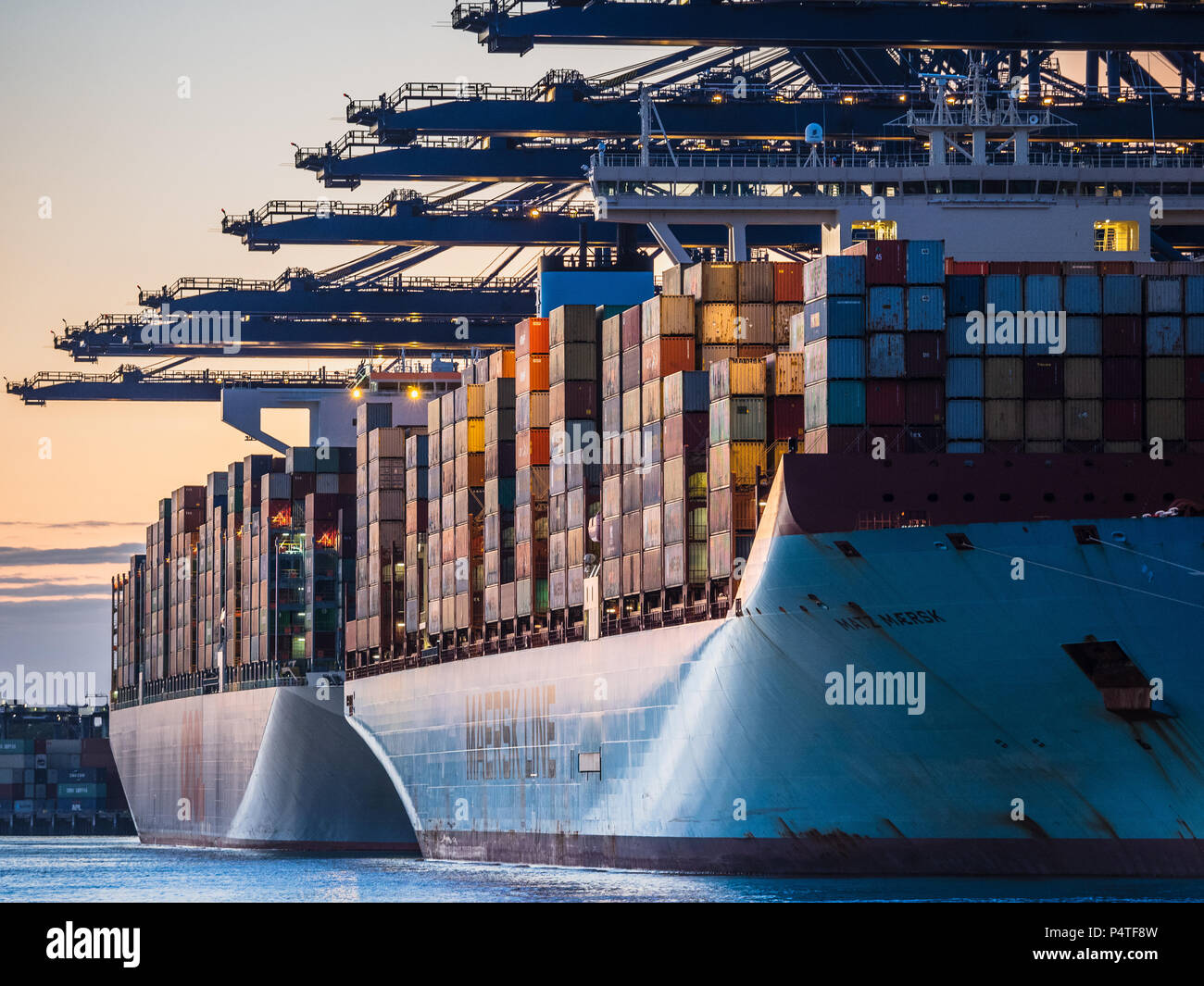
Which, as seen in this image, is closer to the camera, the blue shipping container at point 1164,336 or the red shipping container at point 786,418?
the blue shipping container at point 1164,336

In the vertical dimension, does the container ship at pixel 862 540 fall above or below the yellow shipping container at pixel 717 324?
below

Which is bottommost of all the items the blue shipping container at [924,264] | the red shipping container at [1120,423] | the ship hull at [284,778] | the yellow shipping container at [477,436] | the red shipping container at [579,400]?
the ship hull at [284,778]

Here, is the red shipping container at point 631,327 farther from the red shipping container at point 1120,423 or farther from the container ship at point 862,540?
the red shipping container at point 1120,423

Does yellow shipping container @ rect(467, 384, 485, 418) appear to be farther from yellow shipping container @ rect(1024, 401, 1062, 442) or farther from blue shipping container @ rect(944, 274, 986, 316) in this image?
yellow shipping container @ rect(1024, 401, 1062, 442)

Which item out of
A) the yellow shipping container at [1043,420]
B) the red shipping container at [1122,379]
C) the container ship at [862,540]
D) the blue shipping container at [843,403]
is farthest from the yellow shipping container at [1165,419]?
the blue shipping container at [843,403]

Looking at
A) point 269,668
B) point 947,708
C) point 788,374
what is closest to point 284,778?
point 269,668

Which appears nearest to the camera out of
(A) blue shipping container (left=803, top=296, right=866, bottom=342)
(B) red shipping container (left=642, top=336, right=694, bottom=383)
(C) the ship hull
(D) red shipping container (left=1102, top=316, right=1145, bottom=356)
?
(A) blue shipping container (left=803, top=296, right=866, bottom=342)

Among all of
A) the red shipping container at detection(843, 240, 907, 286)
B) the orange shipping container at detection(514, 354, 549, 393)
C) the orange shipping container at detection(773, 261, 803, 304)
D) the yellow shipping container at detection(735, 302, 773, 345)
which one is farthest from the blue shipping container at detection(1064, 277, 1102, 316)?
the orange shipping container at detection(514, 354, 549, 393)

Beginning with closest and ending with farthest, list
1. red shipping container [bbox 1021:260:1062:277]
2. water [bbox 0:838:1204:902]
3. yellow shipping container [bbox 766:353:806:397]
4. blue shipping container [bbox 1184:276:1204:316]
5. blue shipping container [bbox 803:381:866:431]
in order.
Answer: water [bbox 0:838:1204:902]
blue shipping container [bbox 803:381:866:431]
blue shipping container [bbox 1184:276:1204:316]
red shipping container [bbox 1021:260:1062:277]
yellow shipping container [bbox 766:353:806:397]
